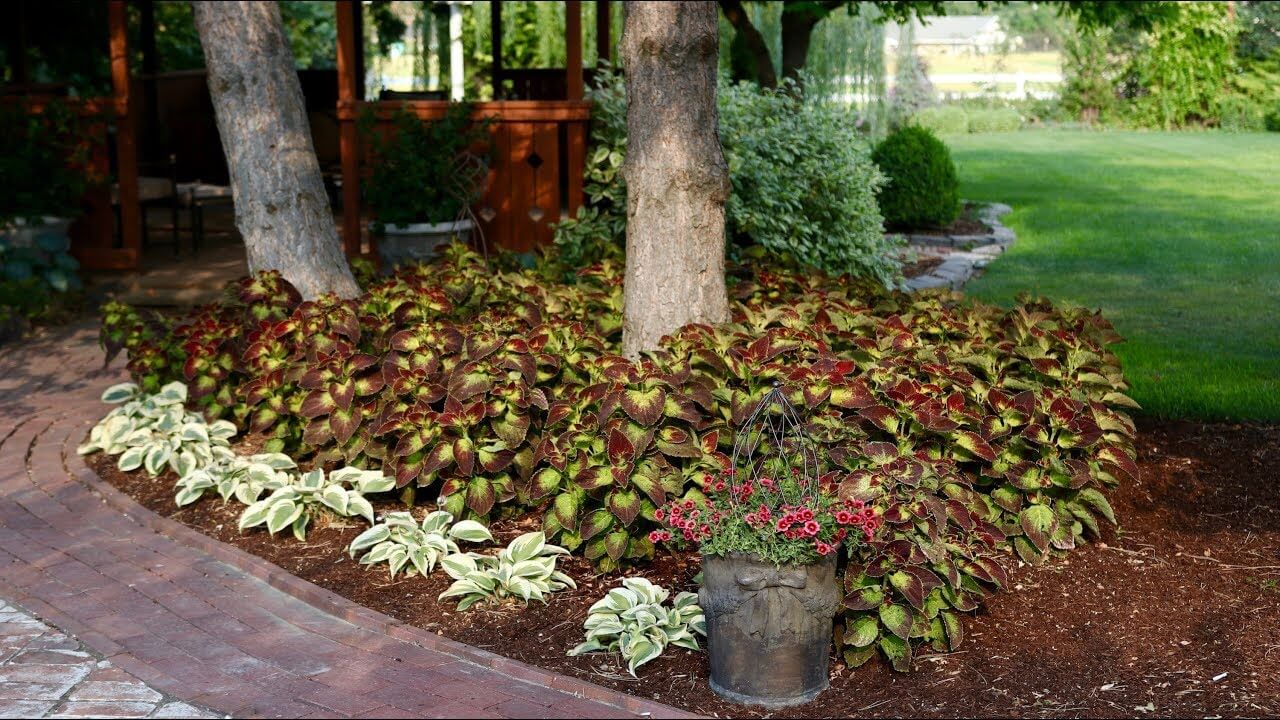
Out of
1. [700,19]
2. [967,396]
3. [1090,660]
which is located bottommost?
[1090,660]

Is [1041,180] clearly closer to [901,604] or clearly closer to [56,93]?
[56,93]

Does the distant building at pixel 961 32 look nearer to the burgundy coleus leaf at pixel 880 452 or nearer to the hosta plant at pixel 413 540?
the hosta plant at pixel 413 540

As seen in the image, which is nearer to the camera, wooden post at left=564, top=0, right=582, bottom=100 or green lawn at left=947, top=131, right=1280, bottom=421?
green lawn at left=947, top=131, right=1280, bottom=421

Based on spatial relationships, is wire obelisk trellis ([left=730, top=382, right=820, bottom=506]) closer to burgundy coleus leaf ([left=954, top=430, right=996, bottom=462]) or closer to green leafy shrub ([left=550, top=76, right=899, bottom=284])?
burgundy coleus leaf ([left=954, top=430, right=996, bottom=462])

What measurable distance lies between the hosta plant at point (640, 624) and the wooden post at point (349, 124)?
5243mm

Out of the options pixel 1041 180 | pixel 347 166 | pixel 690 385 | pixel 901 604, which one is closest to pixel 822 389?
pixel 690 385

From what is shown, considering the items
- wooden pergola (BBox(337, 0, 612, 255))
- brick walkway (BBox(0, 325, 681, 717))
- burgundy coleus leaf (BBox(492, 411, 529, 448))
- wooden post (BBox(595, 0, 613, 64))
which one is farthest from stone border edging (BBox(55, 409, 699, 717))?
wooden post (BBox(595, 0, 613, 64))

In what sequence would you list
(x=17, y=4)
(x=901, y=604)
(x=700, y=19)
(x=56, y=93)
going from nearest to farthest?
(x=901, y=604) → (x=700, y=19) → (x=56, y=93) → (x=17, y=4)

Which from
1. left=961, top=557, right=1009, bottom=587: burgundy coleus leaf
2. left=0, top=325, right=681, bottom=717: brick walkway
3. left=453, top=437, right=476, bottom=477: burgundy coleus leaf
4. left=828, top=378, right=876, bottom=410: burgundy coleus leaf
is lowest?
left=0, top=325, right=681, bottom=717: brick walkway

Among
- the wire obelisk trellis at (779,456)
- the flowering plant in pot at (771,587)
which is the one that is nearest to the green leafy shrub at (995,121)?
the wire obelisk trellis at (779,456)

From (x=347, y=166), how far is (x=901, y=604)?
612 cm

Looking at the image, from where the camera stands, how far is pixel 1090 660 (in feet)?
13.4

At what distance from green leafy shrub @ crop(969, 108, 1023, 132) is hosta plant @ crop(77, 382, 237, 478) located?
2409cm

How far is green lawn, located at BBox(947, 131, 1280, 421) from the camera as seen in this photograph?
709 centimetres
